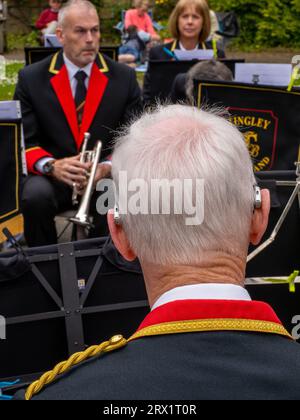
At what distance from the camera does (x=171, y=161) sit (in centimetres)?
108

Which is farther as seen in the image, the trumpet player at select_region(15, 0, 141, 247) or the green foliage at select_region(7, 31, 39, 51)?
the green foliage at select_region(7, 31, 39, 51)

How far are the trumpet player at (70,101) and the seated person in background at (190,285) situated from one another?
2.50m

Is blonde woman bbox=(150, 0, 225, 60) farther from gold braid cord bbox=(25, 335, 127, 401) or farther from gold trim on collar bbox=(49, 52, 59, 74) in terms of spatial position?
gold braid cord bbox=(25, 335, 127, 401)

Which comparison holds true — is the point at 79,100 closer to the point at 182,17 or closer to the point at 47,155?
the point at 47,155

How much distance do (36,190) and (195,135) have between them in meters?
2.56

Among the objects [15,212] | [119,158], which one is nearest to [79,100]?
[15,212]

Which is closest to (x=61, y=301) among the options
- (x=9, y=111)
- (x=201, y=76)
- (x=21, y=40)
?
(x=9, y=111)

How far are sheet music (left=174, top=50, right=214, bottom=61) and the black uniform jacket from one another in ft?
3.43

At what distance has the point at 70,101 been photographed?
3867 millimetres

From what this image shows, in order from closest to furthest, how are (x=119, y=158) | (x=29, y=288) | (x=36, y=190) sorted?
(x=119, y=158) < (x=29, y=288) < (x=36, y=190)

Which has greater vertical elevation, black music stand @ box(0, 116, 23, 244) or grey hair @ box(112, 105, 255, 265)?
grey hair @ box(112, 105, 255, 265)

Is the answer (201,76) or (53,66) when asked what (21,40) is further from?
(201,76)

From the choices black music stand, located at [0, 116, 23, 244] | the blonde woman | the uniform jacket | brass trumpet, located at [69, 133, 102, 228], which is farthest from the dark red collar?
the blonde woman

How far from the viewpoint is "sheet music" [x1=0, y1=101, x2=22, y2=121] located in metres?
2.78
